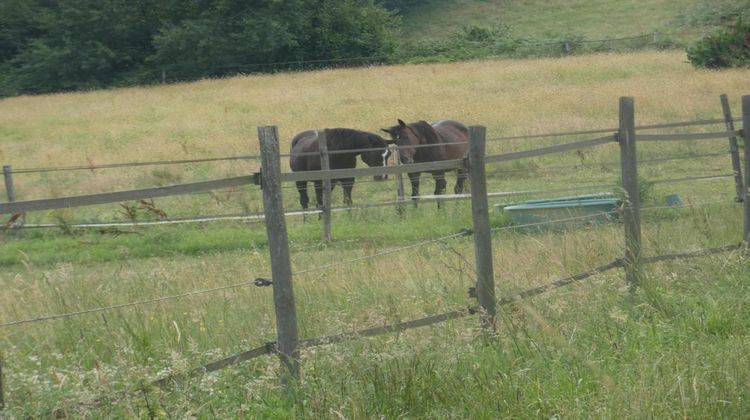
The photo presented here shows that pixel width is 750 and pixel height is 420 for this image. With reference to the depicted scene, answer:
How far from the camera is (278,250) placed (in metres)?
4.93

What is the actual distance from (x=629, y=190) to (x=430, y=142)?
29.1 ft

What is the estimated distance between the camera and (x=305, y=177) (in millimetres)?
5180

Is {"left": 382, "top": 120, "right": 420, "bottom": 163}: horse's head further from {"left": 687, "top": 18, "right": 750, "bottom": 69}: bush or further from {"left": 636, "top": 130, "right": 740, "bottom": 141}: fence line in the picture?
{"left": 687, "top": 18, "right": 750, "bottom": 69}: bush

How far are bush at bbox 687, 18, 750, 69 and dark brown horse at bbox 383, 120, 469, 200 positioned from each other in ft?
54.2

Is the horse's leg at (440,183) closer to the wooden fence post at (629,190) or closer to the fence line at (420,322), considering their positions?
the wooden fence post at (629,190)

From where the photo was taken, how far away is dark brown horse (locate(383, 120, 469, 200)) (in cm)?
1562

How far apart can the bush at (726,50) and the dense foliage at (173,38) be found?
21.2m

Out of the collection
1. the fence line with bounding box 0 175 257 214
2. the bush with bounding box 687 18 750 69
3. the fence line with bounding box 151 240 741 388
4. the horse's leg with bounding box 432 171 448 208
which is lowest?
the horse's leg with bounding box 432 171 448 208

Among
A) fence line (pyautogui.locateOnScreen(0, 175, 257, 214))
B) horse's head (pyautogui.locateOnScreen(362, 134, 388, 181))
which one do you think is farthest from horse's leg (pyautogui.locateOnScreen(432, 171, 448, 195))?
fence line (pyautogui.locateOnScreen(0, 175, 257, 214))

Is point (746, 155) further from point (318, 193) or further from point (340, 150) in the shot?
point (318, 193)

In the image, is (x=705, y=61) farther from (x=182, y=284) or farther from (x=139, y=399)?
(x=139, y=399)

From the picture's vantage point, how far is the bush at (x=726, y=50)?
99.1ft

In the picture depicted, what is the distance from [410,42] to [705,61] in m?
25.0

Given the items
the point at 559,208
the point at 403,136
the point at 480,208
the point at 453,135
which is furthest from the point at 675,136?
the point at 453,135
